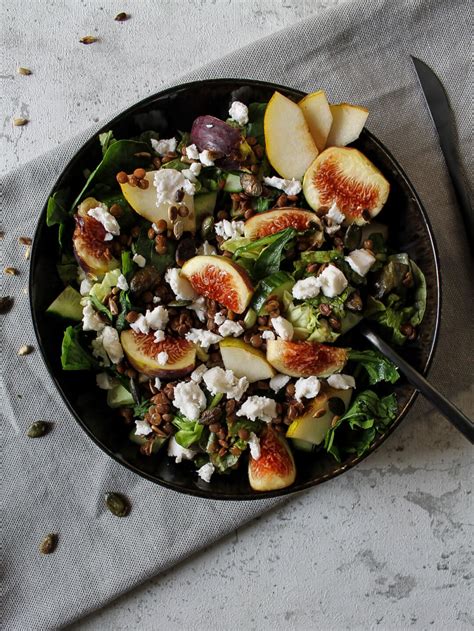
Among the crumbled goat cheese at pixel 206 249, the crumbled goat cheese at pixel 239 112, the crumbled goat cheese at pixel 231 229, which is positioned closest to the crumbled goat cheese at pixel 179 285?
the crumbled goat cheese at pixel 206 249

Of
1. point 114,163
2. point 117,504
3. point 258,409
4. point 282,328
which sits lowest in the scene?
point 117,504

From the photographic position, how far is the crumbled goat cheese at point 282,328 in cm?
214

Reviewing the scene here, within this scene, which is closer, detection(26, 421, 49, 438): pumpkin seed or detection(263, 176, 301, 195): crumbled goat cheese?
detection(263, 176, 301, 195): crumbled goat cheese

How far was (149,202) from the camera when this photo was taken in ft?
7.33

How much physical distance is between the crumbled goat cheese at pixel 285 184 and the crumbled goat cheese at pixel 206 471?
3.39 feet

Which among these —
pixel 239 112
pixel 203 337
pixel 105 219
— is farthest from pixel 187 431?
pixel 239 112

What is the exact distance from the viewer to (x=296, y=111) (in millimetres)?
2260

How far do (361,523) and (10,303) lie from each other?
69.1 inches

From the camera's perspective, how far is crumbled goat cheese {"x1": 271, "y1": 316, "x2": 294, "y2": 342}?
7.01 feet

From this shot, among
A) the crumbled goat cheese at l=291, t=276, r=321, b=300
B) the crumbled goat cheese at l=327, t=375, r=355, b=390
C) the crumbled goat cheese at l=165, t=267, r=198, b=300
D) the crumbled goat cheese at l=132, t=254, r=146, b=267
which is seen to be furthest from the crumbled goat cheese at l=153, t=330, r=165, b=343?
the crumbled goat cheese at l=327, t=375, r=355, b=390

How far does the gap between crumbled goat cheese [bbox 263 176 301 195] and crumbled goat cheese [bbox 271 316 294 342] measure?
18.6 inches

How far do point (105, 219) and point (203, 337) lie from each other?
53 cm

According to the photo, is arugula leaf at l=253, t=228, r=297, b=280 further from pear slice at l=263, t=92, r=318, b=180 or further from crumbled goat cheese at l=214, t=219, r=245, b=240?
pear slice at l=263, t=92, r=318, b=180

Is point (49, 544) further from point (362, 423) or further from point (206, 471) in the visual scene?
point (362, 423)
